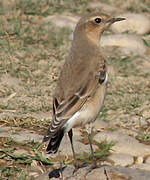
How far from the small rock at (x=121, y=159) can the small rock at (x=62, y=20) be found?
5316 mm

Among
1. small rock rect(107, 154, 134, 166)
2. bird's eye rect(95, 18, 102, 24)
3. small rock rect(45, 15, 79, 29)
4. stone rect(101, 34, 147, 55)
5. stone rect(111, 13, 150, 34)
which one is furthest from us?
stone rect(111, 13, 150, 34)

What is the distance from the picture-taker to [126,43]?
11.5m

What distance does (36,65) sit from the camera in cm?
1046

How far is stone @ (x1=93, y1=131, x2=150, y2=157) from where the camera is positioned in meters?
7.51

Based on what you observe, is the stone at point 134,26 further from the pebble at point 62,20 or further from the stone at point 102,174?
the stone at point 102,174

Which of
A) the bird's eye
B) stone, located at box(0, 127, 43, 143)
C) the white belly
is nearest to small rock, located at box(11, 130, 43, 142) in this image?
stone, located at box(0, 127, 43, 143)

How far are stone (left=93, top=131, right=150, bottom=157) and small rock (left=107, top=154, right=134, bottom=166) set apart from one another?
134 millimetres

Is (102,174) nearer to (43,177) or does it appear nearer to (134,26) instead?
(43,177)

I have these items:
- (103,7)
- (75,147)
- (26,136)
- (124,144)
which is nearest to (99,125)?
(124,144)

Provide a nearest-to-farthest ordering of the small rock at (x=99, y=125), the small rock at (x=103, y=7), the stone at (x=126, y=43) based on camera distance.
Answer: the small rock at (x=99, y=125), the stone at (x=126, y=43), the small rock at (x=103, y=7)

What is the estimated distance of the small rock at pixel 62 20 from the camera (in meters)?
12.2

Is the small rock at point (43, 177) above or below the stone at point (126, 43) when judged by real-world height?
above

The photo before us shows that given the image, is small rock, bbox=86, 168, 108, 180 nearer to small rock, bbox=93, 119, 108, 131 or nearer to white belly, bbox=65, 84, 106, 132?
white belly, bbox=65, 84, 106, 132

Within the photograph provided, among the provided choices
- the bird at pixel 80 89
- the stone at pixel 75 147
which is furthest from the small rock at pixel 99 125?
the bird at pixel 80 89
